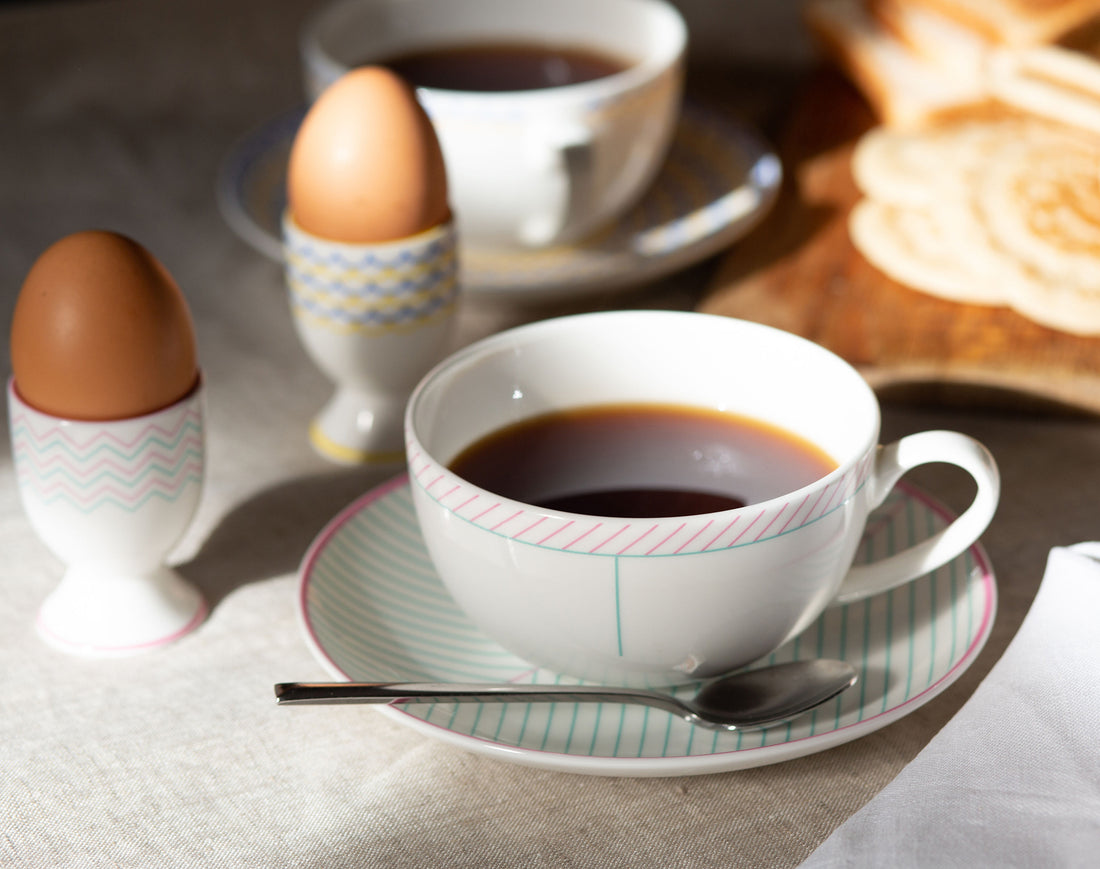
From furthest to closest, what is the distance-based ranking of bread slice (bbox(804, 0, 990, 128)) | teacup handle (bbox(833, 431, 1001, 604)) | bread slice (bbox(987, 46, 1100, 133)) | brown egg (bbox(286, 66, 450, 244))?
bread slice (bbox(804, 0, 990, 128)) < bread slice (bbox(987, 46, 1100, 133)) < brown egg (bbox(286, 66, 450, 244)) < teacup handle (bbox(833, 431, 1001, 604))

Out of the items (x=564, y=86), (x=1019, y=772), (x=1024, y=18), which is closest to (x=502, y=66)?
(x=564, y=86)

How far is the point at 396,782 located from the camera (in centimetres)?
49

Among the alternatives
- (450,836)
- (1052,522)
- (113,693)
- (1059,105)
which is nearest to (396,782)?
(450,836)

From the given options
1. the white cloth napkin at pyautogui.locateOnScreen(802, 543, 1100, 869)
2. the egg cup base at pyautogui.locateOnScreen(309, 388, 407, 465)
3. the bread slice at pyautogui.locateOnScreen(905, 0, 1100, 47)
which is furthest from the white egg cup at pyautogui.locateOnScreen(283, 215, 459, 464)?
the bread slice at pyautogui.locateOnScreen(905, 0, 1100, 47)

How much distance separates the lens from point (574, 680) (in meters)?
0.52

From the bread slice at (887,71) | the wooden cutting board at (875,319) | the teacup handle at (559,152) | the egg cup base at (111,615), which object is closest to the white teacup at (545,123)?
the teacup handle at (559,152)

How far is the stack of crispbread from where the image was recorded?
80cm

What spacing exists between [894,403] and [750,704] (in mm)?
348

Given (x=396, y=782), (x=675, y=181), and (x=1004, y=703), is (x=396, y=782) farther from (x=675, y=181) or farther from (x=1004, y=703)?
(x=675, y=181)

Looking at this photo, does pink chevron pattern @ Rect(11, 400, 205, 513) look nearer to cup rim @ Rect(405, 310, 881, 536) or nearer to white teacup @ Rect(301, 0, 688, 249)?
cup rim @ Rect(405, 310, 881, 536)

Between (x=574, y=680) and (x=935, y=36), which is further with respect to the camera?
(x=935, y=36)

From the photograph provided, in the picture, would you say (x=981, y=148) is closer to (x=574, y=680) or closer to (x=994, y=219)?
(x=994, y=219)

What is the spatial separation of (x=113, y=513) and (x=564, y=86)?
57 cm

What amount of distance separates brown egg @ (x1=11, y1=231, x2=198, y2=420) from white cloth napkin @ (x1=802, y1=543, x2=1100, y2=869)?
34cm
